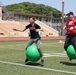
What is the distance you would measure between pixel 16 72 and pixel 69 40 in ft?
9.46

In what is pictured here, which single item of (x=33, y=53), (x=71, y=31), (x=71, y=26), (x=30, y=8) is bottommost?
(x=30, y=8)

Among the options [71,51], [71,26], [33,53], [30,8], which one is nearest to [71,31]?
[71,26]

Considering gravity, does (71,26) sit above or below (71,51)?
above

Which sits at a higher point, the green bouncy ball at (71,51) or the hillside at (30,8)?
the green bouncy ball at (71,51)

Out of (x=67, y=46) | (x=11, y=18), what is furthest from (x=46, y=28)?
(x=67, y=46)

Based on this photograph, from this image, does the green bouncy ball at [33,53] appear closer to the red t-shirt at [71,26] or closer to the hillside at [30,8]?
the red t-shirt at [71,26]

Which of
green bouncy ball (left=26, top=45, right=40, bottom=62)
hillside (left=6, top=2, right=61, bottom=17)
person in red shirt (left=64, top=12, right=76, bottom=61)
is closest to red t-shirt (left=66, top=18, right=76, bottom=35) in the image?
person in red shirt (left=64, top=12, right=76, bottom=61)

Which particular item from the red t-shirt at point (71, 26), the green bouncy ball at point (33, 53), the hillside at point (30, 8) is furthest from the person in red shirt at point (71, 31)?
the hillside at point (30, 8)

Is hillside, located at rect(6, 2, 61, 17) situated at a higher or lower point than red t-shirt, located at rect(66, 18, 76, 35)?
lower

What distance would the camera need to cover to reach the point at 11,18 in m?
63.2

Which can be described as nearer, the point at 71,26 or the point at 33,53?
the point at 33,53

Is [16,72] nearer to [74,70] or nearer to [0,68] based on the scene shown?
[0,68]

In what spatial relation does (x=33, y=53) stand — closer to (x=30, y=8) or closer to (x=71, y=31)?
(x=71, y=31)

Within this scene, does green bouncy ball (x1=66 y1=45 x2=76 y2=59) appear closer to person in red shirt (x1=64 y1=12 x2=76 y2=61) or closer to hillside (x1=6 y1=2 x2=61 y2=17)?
person in red shirt (x1=64 y1=12 x2=76 y2=61)
